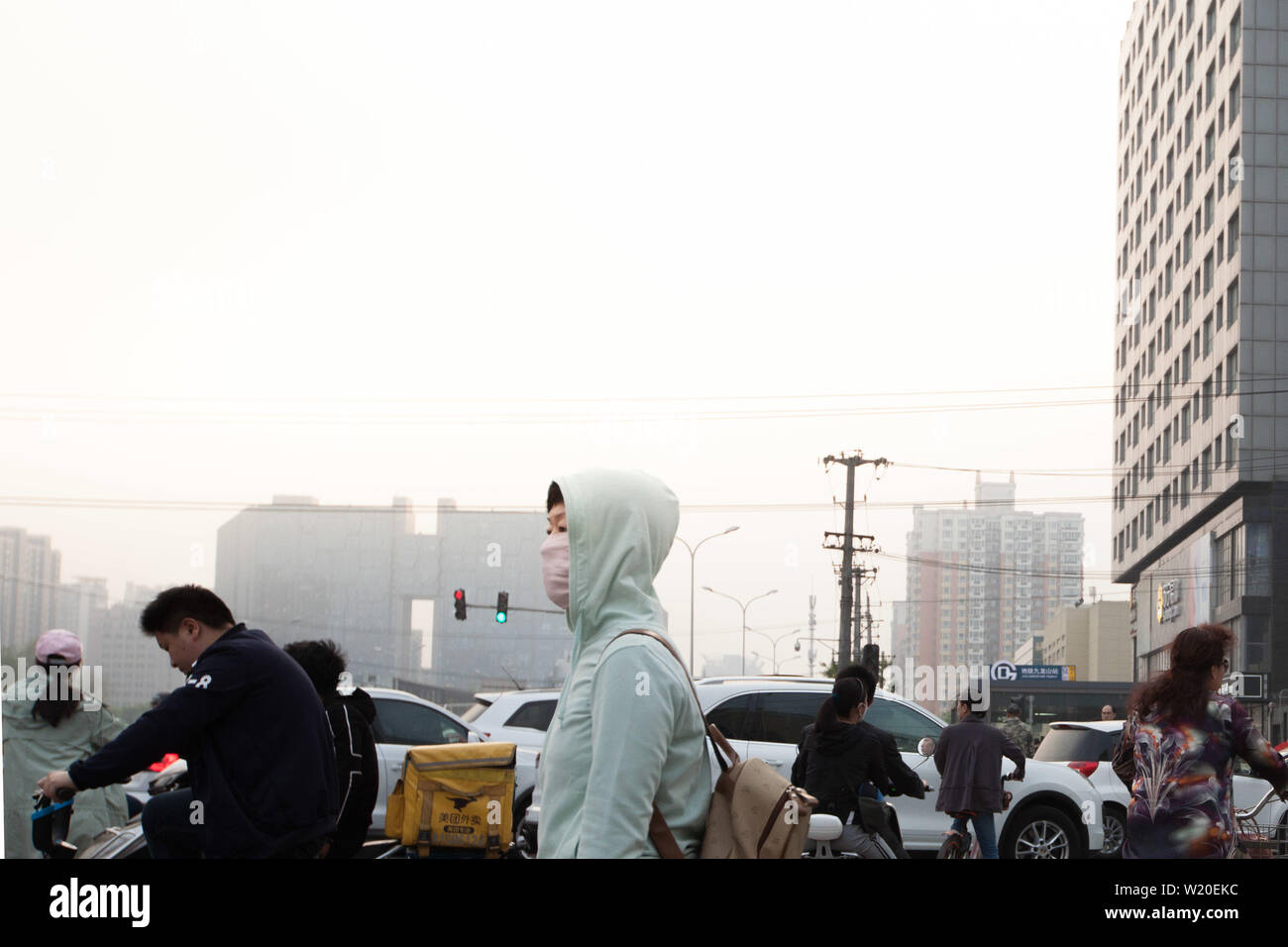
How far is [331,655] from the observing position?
6.25m

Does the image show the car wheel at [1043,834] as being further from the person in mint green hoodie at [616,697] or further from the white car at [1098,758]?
the person in mint green hoodie at [616,697]

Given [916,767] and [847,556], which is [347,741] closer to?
[916,767]

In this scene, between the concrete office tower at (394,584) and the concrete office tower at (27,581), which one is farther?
the concrete office tower at (394,584)

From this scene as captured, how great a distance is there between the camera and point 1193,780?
4.69 meters

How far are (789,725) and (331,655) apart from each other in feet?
22.5

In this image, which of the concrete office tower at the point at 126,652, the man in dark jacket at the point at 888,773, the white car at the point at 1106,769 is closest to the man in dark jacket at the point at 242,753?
the man in dark jacket at the point at 888,773

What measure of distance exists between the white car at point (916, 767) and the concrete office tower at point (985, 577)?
414 feet

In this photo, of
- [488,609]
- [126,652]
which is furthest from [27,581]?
[488,609]

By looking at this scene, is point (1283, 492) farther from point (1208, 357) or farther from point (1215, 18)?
point (1215, 18)

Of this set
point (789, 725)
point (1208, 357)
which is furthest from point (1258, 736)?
point (1208, 357)

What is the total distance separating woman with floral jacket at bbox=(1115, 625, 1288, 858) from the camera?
4.65 meters

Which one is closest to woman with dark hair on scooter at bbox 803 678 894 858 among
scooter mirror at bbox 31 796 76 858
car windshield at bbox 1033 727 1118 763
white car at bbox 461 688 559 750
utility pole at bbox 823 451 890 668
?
scooter mirror at bbox 31 796 76 858

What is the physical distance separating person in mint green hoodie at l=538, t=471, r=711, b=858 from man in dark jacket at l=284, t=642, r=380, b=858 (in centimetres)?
351

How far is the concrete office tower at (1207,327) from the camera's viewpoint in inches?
2253
